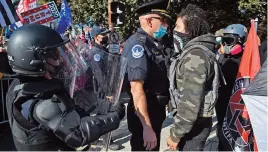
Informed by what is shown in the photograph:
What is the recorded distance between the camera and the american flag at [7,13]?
4.24 metres

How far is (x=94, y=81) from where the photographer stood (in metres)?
2.26

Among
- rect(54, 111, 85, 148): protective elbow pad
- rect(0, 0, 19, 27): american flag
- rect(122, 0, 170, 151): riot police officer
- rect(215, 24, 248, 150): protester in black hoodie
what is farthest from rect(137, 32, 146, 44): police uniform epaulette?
rect(0, 0, 19, 27): american flag

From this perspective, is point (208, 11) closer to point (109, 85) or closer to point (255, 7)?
point (255, 7)

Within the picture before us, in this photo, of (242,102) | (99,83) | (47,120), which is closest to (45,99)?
(47,120)

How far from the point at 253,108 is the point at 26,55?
168 cm

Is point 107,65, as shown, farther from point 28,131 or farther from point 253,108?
point 253,108

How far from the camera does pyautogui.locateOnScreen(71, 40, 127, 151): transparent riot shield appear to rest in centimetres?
221

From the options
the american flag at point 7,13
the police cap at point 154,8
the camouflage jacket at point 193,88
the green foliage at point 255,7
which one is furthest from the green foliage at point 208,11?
the camouflage jacket at point 193,88

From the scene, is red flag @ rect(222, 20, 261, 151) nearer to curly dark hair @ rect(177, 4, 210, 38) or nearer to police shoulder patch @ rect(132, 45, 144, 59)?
curly dark hair @ rect(177, 4, 210, 38)

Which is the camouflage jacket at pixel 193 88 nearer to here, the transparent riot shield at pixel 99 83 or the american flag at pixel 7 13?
the transparent riot shield at pixel 99 83

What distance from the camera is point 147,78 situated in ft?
9.08

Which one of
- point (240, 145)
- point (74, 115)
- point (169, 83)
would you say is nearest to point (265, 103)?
point (169, 83)

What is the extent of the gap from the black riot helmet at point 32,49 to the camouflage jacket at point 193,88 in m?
0.99

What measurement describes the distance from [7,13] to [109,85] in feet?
8.23
